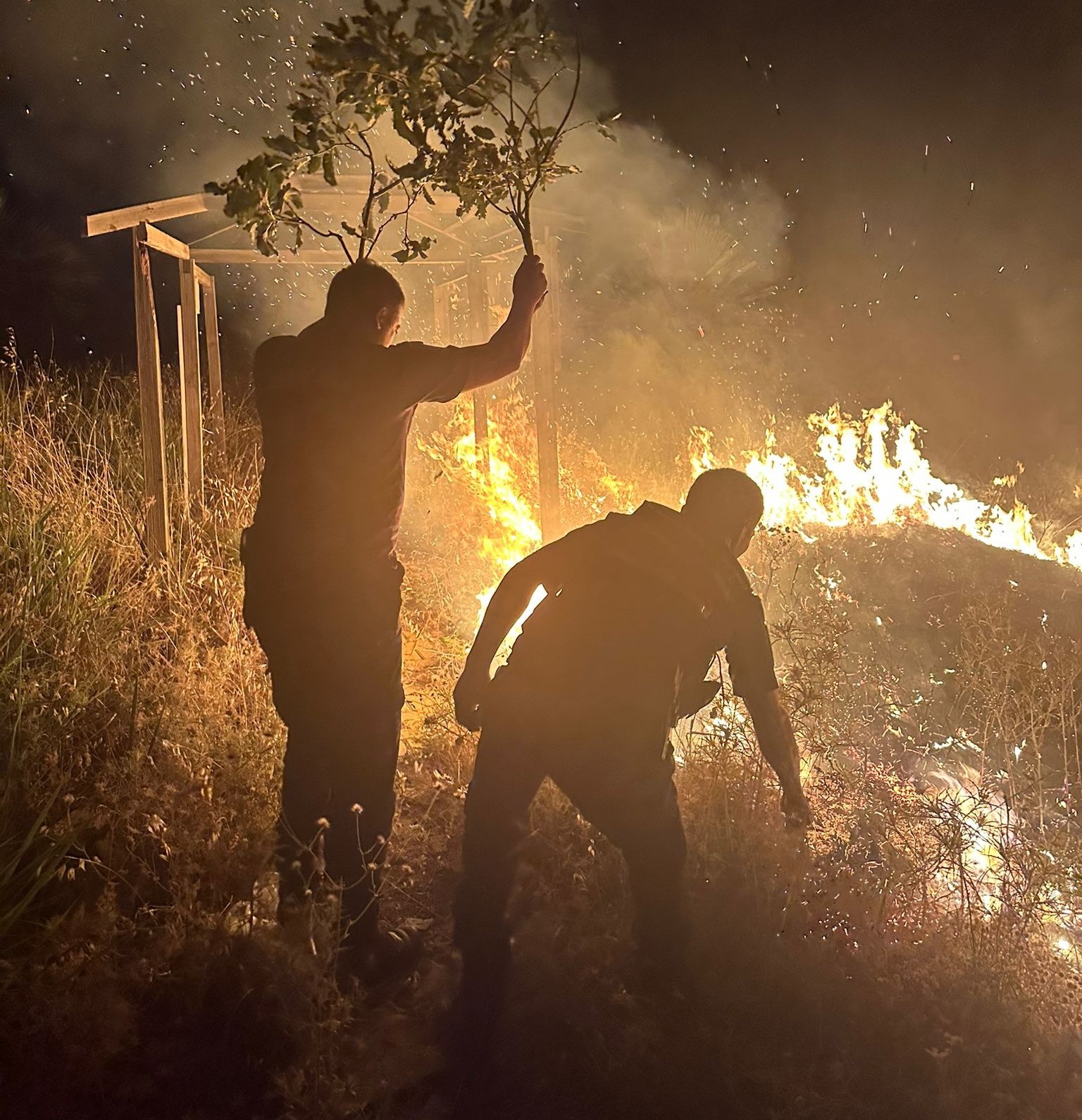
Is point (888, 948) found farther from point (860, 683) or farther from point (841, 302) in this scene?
point (841, 302)

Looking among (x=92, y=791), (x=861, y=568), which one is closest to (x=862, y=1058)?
(x=92, y=791)

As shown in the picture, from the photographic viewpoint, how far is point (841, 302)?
15.1 m

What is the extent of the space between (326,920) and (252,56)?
395 inches

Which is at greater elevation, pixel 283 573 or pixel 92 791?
pixel 283 573

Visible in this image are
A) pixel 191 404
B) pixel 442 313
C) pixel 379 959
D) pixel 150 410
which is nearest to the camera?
pixel 379 959

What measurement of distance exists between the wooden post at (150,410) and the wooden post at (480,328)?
240cm

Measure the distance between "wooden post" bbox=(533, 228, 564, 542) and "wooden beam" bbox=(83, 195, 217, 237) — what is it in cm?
226

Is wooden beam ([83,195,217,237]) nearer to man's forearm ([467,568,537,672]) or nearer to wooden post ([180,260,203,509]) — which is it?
wooden post ([180,260,203,509])

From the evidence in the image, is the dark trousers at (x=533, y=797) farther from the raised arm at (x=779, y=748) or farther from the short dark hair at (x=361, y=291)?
the short dark hair at (x=361, y=291)

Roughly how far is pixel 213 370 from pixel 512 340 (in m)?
6.65

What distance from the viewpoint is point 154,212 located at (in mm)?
6148

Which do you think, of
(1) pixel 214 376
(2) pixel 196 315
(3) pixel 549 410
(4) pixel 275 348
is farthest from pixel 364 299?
(1) pixel 214 376

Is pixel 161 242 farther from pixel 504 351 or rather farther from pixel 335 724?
pixel 335 724

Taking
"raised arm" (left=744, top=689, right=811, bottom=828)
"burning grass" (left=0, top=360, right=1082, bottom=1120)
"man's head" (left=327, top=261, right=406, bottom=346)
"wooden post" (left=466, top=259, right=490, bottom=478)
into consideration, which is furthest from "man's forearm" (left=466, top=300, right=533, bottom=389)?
"wooden post" (left=466, top=259, right=490, bottom=478)
